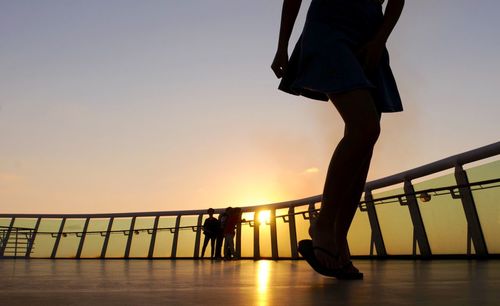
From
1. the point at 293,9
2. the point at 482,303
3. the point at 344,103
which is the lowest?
the point at 482,303

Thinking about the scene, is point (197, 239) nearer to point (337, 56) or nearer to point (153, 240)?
point (153, 240)

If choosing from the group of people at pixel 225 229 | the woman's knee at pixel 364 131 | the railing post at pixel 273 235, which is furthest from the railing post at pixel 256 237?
the woman's knee at pixel 364 131

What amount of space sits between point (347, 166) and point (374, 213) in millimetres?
6373

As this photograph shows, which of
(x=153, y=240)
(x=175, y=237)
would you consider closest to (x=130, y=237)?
(x=153, y=240)

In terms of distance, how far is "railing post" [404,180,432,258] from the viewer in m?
7.09

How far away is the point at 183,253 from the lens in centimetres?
1847

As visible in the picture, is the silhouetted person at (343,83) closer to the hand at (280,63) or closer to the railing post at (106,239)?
the hand at (280,63)

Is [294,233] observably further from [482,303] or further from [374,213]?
[482,303]

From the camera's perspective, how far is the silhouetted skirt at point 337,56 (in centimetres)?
245

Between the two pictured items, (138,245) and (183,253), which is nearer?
(183,253)

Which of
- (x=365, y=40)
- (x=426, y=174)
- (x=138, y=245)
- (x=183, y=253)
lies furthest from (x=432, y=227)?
(x=138, y=245)

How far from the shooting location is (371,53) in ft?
8.50

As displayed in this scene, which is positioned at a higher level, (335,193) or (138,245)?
(138,245)

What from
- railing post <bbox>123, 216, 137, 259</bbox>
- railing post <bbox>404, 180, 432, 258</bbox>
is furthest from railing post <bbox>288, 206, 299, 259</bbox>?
railing post <bbox>123, 216, 137, 259</bbox>
